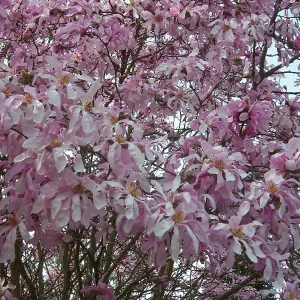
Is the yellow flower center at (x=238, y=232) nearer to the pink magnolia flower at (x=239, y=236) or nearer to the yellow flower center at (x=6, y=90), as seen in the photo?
the pink magnolia flower at (x=239, y=236)

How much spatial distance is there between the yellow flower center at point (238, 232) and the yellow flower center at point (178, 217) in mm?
179

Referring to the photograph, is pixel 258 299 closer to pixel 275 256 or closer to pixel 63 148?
pixel 275 256

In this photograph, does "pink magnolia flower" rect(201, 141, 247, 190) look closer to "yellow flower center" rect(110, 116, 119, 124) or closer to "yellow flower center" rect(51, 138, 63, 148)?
"yellow flower center" rect(110, 116, 119, 124)

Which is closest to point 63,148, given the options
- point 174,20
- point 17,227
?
point 17,227

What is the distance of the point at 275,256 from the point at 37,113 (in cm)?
74

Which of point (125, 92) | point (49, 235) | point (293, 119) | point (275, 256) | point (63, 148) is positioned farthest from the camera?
point (293, 119)

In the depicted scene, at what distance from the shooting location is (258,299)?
3779mm

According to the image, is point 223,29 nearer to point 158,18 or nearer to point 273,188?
point 158,18

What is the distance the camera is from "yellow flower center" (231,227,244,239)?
1322 millimetres

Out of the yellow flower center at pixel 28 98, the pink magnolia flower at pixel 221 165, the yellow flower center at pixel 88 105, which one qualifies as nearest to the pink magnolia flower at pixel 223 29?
the pink magnolia flower at pixel 221 165

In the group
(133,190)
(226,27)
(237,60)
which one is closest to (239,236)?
(133,190)

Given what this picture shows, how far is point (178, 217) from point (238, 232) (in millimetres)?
197

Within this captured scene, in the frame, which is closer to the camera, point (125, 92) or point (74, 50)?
point (125, 92)

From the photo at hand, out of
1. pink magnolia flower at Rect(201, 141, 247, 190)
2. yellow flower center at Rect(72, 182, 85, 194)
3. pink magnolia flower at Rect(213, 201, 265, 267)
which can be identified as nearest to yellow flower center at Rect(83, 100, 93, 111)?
yellow flower center at Rect(72, 182, 85, 194)
